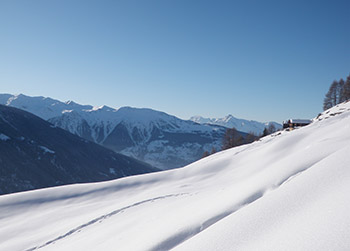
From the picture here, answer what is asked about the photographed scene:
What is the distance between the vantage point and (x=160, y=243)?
14.1 ft

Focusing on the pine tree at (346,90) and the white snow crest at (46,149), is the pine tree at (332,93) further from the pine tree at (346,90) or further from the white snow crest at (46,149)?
the white snow crest at (46,149)

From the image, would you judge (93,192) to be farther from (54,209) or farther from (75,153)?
(75,153)

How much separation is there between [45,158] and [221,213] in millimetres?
98268

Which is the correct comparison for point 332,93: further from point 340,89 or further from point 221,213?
point 221,213

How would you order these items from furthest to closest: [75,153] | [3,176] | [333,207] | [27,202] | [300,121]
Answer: [75,153], [3,176], [300,121], [27,202], [333,207]

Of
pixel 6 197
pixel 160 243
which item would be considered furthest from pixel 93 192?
pixel 160 243

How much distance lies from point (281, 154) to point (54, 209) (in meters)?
11.6

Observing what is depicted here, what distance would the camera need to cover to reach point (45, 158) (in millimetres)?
87438

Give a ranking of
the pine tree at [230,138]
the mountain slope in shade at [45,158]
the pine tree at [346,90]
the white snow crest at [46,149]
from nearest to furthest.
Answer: the pine tree at [346,90] → the pine tree at [230,138] → the mountain slope in shade at [45,158] → the white snow crest at [46,149]

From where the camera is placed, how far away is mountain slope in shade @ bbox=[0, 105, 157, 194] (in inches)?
2906

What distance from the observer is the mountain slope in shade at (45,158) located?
73.8 metres

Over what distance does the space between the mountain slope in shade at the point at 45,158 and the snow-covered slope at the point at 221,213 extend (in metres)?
70.9

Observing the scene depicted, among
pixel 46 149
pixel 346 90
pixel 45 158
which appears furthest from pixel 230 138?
pixel 46 149

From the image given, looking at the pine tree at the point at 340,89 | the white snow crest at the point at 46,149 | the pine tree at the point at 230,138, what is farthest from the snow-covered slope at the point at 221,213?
the white snow crest at the point at 46,149
